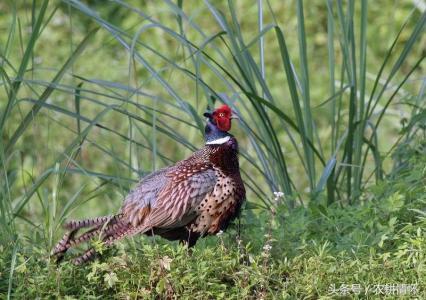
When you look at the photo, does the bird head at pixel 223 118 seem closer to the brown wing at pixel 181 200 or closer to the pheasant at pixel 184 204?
the pheasant at pixel 184 204

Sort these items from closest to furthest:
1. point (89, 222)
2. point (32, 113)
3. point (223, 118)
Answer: point (89, 222), point (32, 113), point (223, 118)

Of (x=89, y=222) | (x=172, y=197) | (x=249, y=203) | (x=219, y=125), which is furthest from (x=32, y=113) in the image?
(x=249, y=203)

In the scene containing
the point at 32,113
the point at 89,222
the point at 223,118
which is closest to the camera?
the point at 89,222

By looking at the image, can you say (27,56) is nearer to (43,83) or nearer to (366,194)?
(43,83)

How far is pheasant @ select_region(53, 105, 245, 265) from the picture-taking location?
13.9ft

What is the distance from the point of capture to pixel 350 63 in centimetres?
487

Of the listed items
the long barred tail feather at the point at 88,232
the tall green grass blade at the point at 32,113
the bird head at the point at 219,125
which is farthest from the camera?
the bird head at the point at 219,125

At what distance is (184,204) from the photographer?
167 inches

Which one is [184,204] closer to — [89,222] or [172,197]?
[172,197]

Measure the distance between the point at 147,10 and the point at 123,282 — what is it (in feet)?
18.6

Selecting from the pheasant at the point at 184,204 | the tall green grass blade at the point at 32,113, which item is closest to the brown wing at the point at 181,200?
the pheasant at the point at 184,204

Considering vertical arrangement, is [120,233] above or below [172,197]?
below

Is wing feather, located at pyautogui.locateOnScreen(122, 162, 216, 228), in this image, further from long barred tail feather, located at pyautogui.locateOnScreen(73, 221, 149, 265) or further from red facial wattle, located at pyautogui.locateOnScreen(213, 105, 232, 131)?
red facial wattle, located at pyautogui.locateOnScreen(213, 105, 232, 131)

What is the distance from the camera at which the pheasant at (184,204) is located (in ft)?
13.9
